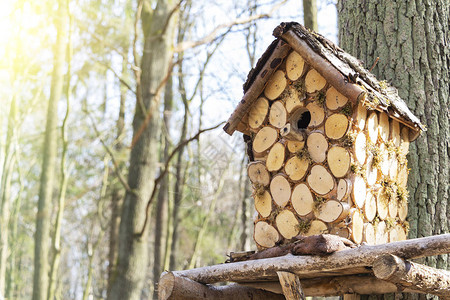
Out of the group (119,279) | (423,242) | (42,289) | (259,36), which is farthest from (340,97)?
(259,36)

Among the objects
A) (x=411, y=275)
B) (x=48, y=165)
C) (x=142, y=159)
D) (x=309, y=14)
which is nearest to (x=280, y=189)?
(x=411, y=275)

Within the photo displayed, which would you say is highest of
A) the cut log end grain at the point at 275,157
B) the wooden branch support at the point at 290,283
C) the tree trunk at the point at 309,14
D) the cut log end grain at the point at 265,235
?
the tree trunk at the point at 309,14

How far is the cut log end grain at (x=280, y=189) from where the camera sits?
9.49 feet

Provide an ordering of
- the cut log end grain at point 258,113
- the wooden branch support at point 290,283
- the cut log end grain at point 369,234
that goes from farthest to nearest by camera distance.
Answer: the cut log end grain at point 258,113, the cut log end grain at point 369,234, the wooden branch support at point 290,283

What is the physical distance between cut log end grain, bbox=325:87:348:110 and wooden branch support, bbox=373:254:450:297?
3.02ft

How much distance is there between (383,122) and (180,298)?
152 centimetres

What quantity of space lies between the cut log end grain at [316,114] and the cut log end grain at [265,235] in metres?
0.63

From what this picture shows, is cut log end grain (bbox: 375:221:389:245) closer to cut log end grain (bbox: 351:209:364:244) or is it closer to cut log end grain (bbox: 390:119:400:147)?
cut log end grain (bbox: 351:209:364:244)

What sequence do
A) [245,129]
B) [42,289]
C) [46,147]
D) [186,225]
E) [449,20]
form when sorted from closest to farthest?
[245,129] < [449,20] < [42,289] < [46,147] < [186,225]

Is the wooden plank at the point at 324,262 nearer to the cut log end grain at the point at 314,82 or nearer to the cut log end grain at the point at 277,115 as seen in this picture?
the cut log end grain at the point at 277,115

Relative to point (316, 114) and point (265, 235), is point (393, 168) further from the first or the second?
point (265, 235)

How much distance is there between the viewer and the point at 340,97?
2785 mm

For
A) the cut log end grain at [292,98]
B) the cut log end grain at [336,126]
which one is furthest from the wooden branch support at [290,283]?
the cut log end grain at [292,98]

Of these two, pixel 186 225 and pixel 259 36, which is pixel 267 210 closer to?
pixel 259 36
